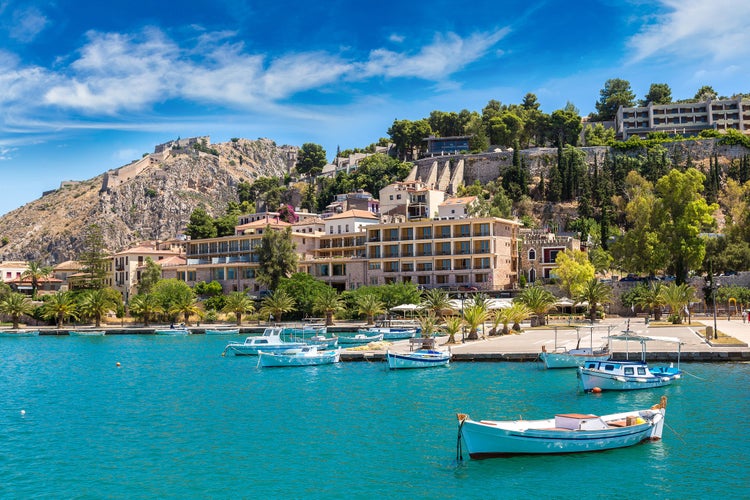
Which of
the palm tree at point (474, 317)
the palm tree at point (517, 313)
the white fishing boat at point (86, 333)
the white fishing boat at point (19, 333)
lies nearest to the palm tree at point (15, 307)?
the white fishing boat at point (19, 333)

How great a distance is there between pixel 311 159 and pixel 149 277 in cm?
7359

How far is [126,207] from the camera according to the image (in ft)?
555

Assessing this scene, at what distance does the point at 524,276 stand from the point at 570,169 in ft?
105

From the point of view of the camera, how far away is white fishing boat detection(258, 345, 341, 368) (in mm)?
46562

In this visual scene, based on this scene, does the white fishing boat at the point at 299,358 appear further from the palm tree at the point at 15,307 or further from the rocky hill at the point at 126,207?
the rocky hill at the point at 126,207

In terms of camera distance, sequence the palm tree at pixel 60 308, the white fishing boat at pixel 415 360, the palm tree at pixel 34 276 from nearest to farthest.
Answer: the white fishing boat at pixel 415 360 < the palm tree at pixel 60 308 < the palm tree at pixel 34 276

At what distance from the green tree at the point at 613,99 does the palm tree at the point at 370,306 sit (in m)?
92.9

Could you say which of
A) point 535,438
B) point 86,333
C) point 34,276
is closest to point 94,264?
point 34,276

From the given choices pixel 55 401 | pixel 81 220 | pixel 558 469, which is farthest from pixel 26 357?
pixel 81 220

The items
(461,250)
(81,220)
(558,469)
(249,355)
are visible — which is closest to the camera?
(558,469)

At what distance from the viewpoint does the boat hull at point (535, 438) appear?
72.5ft

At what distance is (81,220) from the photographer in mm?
166625

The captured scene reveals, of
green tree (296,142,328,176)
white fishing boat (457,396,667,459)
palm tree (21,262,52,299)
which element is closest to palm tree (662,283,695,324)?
white fishing boat (457,396,667,459)

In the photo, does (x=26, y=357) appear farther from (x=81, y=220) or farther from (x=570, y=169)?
(x=81, y=220)
